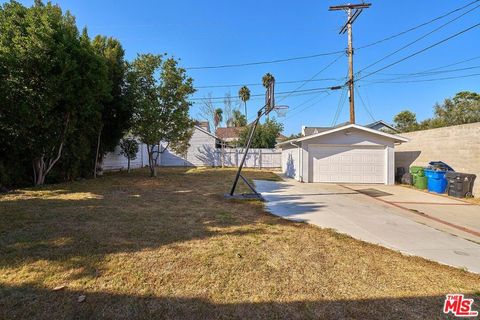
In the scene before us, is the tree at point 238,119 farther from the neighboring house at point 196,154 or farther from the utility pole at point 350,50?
the utility pole at point 350,50

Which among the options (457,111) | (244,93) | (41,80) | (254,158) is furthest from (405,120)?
(41,80)

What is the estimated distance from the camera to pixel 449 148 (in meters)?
10.7

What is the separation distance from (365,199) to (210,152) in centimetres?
1654

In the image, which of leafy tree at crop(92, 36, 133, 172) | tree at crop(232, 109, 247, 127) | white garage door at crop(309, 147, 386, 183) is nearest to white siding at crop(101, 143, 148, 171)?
leafy tree at crop(92, 36, 133, 172)

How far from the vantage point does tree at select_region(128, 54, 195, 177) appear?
40.7 ft

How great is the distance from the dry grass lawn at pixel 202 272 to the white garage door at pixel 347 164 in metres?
8.33

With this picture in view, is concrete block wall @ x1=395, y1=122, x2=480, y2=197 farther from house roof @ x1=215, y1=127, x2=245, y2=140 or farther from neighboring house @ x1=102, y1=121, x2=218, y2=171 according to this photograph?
house roof @ x1=215, y1=127, x2=245, y2=140

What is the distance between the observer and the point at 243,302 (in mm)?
2641

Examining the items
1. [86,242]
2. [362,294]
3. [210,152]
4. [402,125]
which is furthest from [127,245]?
[402,125]

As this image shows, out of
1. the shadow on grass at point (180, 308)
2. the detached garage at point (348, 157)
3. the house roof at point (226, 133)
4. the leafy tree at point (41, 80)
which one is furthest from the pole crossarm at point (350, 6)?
the house roof at point (226, 133)

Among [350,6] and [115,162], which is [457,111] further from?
[115,162]

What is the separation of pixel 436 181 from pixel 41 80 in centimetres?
1407

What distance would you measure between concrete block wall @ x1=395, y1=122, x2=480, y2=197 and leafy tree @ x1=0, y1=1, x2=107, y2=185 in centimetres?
1307

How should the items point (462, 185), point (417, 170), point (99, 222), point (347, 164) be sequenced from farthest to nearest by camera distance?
1. point (347, 164)
2. point (417, 170)
3. point (462, 185)
4. point (99, 222)
